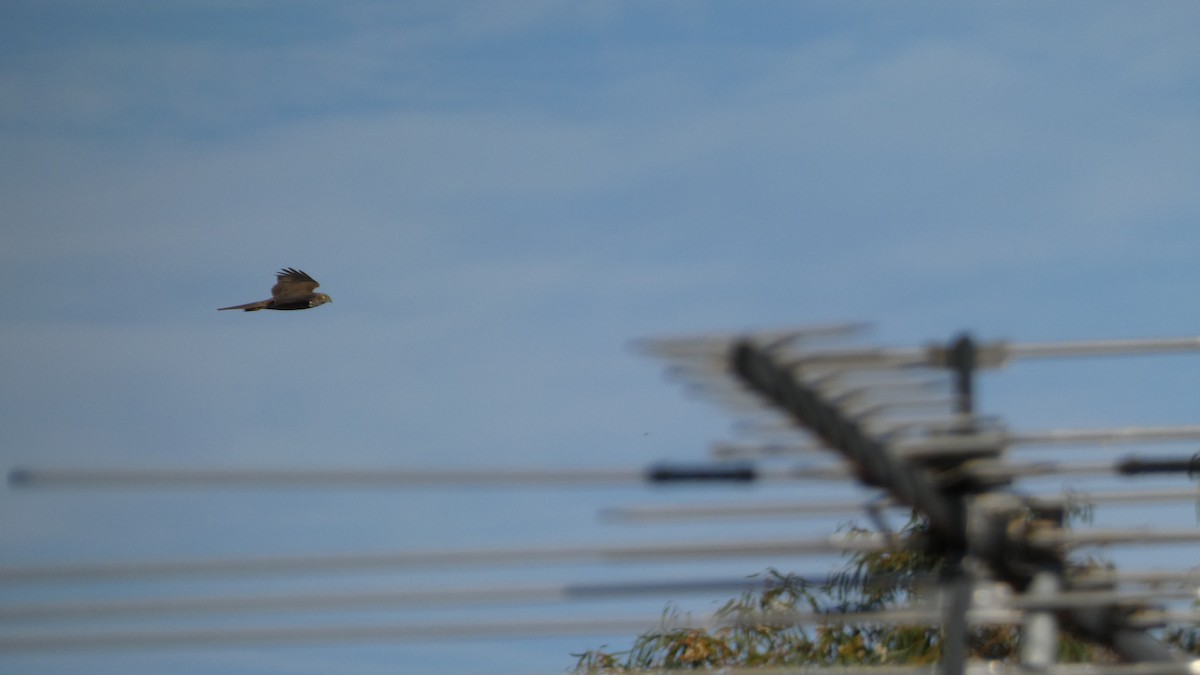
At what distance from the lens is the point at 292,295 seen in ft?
53.5

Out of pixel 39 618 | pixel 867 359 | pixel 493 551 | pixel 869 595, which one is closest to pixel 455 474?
pixel 493 551

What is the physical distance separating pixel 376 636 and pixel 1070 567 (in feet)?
6.30

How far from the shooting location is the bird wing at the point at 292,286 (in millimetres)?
16297

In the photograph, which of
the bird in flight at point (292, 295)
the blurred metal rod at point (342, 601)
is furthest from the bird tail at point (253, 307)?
the blurred metal rod at point (342, 601)

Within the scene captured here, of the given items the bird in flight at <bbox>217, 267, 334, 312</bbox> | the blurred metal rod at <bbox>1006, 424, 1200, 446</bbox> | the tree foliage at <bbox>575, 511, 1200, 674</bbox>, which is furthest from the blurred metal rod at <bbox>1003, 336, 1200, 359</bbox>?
the bird in flight at <bbox>217, 267, 334, 312</bbox>

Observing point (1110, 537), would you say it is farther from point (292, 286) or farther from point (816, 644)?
point (292, 286)

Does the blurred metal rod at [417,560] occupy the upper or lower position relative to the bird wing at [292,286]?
lower

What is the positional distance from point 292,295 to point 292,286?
0.20m

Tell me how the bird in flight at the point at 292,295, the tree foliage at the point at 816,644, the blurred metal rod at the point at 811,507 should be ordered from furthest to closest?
the bird in flight at the point at 292,295 → the tree foliage at the point at 816,644 → the blurred metal rod at the point at 811,507

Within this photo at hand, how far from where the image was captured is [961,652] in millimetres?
3695

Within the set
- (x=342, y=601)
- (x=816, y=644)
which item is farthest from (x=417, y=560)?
(x=816, y=644)

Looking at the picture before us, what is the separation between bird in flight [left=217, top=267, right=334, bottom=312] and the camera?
637 inches

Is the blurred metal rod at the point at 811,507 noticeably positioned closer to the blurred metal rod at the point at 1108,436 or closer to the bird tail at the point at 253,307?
the blurred metal rod at the point at 1108,436

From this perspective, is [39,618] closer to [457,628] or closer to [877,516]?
[457,628]
